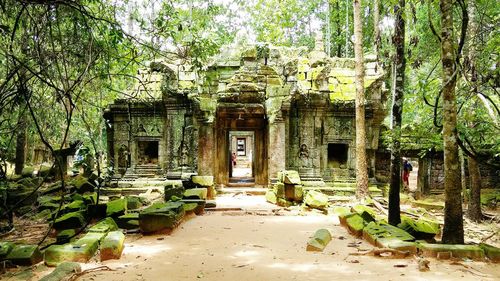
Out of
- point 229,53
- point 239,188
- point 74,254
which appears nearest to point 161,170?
point 239,188

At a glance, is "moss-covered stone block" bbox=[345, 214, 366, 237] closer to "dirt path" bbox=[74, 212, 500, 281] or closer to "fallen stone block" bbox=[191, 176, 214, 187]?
"dirt path" bbox=[74, 212, 500, 281]

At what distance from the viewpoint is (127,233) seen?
7172mm

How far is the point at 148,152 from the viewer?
14.2 m

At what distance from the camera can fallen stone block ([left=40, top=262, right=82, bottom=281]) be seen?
4.12m

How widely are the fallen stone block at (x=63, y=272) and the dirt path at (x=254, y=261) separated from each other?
188 mm

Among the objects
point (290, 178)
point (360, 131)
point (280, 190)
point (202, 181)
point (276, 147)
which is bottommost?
point (280, 190)

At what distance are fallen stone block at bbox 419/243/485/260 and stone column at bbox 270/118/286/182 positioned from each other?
7.11 m

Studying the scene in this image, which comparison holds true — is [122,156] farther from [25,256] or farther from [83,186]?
[25,256]

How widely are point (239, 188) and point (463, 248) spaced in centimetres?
889

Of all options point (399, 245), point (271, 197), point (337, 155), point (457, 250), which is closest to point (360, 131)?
point (271, 197)

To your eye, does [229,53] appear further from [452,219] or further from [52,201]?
[452,219]

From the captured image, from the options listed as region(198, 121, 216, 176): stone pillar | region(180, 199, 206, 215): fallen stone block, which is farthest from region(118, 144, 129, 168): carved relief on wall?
region(180, 199, 206, 215): fallen stone block

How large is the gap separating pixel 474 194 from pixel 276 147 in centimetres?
603

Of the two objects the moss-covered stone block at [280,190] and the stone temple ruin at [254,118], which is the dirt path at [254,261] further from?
the stone temple ruin at [254,118]
